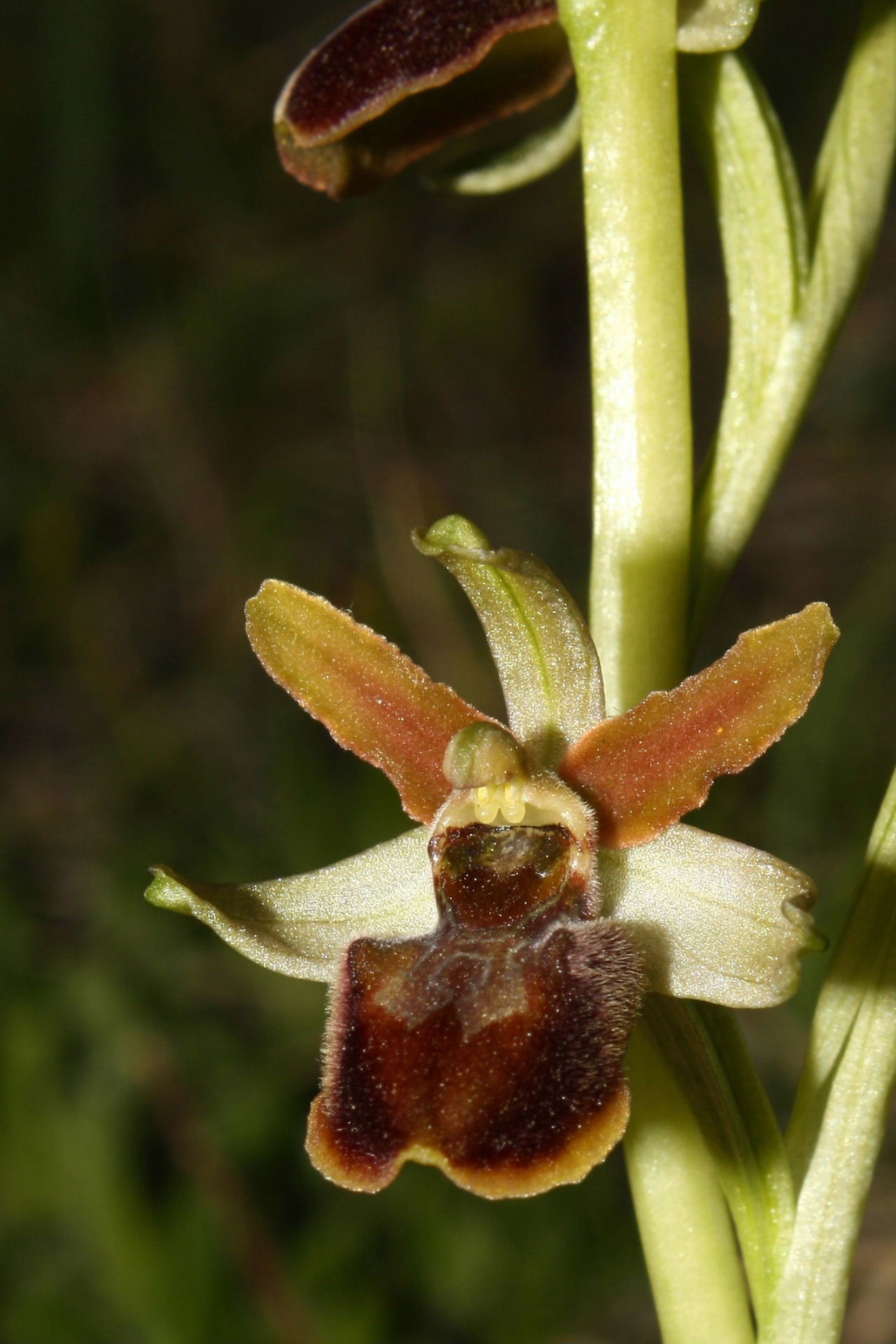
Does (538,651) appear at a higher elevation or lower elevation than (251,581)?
higher

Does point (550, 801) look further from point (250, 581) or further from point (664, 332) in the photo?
point (250, 581)

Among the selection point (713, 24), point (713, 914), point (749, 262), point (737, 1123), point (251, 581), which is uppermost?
point (713, 24)

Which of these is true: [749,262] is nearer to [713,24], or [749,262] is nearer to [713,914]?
[713,24]

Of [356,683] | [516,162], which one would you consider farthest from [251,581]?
[356,683]

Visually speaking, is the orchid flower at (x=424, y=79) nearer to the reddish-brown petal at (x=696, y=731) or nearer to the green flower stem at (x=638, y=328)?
the green flower stem at (x=638, y=328)

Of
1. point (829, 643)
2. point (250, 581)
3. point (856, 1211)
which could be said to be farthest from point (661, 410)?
point (250, 581)
